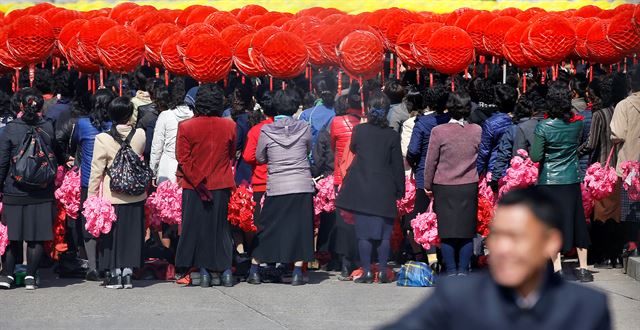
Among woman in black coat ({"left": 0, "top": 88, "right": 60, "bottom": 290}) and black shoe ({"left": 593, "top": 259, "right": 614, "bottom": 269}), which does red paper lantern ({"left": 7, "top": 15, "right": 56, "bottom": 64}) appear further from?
black shoe ({"left": 593, "top": 259, "right": 614, "bottom": 269})

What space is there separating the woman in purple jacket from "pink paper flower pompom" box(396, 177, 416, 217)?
785 millimetres

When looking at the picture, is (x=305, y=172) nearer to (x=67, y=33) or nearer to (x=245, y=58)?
(x=245, y=58)

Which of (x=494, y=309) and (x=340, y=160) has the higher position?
(x=340, y=160)

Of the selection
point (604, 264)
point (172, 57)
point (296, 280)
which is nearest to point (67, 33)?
point (172, 57)

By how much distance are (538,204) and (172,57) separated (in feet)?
29.4

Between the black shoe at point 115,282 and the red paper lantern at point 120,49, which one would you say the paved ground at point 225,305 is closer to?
the black shoe at point 115,282

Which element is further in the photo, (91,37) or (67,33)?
(67,33)

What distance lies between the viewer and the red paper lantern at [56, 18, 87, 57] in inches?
479

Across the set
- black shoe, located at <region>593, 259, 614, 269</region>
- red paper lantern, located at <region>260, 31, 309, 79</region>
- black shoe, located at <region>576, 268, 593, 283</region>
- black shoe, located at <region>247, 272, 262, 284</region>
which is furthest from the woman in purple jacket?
red paper lantern, located at <region>260, 31, 309, 79</region>

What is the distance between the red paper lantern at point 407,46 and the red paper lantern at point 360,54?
993 mm

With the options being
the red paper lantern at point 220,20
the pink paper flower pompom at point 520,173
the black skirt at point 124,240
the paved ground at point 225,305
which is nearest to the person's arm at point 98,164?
the black skirt at point 124,240

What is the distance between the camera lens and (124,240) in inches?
378

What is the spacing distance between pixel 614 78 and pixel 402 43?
2.53 m

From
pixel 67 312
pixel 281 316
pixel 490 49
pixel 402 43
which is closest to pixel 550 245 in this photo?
pixel 281 316
